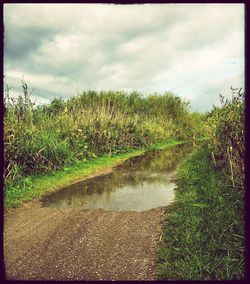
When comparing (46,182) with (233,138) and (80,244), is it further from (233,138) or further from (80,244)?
(233,138)

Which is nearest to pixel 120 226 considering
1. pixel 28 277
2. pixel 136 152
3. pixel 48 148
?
pixel 28 277

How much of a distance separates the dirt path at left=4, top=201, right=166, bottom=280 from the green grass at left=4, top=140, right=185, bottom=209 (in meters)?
0.79

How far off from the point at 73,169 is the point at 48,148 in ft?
4.35

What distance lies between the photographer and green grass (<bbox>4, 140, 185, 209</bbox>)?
7242mm

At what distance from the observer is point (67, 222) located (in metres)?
5.67

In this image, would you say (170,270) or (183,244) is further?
(183,244)

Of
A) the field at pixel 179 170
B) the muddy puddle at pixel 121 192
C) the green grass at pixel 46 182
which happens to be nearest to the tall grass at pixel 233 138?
the field at pixel 179 170

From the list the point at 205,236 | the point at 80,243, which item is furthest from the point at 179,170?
the point at 80,243

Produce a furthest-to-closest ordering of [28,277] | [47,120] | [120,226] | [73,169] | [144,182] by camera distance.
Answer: [47,120]
[73,169]
[144,182]
[120,226]
[28,277]

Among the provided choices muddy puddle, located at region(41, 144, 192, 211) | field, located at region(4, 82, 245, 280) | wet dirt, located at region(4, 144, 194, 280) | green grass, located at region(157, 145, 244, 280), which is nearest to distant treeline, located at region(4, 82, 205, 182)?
field, located at region(4, 82, 245, 280)

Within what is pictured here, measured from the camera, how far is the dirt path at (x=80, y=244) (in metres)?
3.93

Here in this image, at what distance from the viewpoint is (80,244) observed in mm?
4711

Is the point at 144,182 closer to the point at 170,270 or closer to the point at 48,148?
the point at 48,148

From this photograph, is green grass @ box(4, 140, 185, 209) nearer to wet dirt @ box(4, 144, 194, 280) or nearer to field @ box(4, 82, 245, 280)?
field @ box(4, 82, 245, 280)
